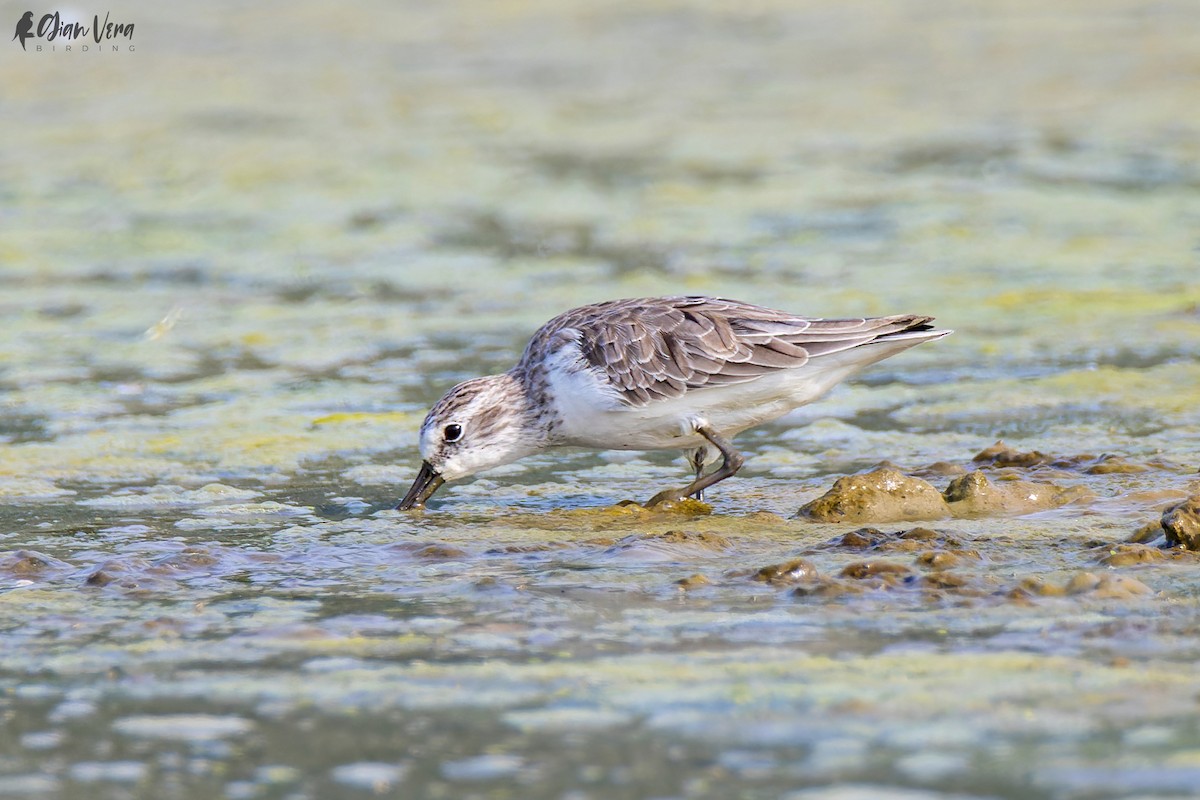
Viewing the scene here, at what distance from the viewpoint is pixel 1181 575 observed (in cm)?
526

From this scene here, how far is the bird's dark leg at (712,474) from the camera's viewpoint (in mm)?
7016

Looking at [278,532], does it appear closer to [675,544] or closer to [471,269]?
[675,544]

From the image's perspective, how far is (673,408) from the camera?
704 centimetres

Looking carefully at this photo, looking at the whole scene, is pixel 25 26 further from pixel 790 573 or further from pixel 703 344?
pixel 790 573

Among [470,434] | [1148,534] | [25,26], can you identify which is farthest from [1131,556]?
[25,26]

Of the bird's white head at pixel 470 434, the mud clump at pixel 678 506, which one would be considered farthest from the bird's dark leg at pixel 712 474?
the bird's white head at pixel 470 434

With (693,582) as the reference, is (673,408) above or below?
above

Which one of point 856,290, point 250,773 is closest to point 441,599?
point 250,773

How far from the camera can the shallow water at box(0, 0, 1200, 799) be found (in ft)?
13.8

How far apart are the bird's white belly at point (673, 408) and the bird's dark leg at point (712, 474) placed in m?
0.05

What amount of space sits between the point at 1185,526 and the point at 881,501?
4.27ft

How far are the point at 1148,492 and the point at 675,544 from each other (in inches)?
77.9

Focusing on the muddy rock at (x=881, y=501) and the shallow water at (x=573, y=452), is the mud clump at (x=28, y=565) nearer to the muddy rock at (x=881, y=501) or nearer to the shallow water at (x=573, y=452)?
the shallow water at (x=573, y=452)

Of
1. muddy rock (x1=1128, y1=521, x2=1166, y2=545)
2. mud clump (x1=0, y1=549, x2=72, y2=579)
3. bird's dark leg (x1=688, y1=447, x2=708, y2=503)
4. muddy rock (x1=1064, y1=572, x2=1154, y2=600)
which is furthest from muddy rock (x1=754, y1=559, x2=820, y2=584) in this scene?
mud clump (x1=0, y1=549, x2=72, y2=579)
